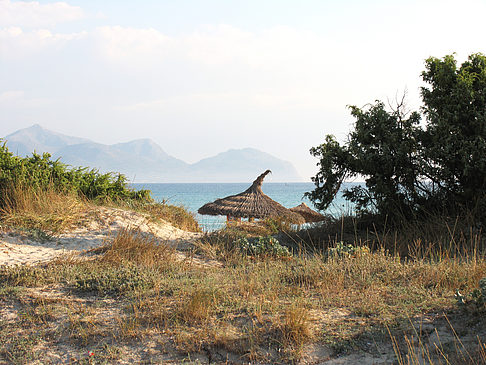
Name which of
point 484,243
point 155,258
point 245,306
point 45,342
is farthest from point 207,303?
point 484,243

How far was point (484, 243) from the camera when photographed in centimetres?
867

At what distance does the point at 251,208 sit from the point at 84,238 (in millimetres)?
6264

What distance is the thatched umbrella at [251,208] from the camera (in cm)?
1390

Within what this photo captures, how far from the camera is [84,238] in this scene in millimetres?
8844

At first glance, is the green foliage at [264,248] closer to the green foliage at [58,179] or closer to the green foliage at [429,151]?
the green foliage at [429,151]

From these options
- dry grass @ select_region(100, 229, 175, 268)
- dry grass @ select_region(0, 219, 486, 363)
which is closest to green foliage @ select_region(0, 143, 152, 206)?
dry grass @ select_region(100, 229, 175, 268)

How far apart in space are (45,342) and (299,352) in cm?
235

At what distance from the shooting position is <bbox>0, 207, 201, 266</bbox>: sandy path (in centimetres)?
732

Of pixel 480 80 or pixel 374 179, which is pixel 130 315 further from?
pixel 480 80

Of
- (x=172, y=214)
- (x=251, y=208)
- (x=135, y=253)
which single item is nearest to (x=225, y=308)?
(x=135, y=253)

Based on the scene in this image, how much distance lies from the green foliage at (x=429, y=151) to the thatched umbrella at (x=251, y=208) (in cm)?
335

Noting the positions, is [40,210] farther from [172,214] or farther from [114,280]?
[114,280]

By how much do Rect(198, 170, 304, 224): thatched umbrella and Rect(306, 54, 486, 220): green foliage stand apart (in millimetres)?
3348

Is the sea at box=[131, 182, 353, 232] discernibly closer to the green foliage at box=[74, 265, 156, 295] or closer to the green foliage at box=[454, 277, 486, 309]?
the green foliage at box=[74, 265, 156, 295]
